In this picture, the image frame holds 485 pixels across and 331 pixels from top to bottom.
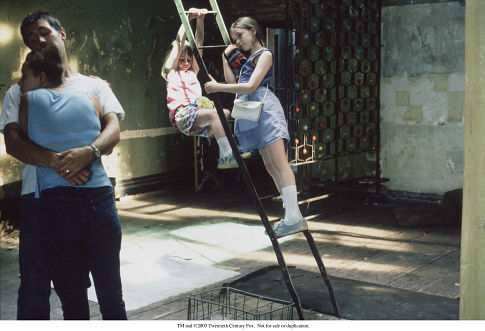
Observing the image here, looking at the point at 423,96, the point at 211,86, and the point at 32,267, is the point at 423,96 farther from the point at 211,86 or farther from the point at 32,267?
the point at 32,267

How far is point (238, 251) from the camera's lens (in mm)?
5855

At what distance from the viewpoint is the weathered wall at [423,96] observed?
7258mm

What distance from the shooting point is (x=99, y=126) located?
9.23ft

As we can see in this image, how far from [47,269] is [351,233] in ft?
13.3

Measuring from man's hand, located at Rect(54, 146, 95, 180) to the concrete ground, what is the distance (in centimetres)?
181

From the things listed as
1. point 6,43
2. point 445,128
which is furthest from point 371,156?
point 6,43

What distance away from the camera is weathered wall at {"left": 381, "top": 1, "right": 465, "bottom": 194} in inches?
286

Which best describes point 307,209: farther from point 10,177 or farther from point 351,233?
point 10,177

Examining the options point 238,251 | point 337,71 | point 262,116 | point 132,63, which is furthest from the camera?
point 132,63

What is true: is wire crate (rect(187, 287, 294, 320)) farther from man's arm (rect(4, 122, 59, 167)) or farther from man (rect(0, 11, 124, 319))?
man's arm (rect(4, 122, 59, 167))

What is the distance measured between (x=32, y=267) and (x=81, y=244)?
9.7 inches

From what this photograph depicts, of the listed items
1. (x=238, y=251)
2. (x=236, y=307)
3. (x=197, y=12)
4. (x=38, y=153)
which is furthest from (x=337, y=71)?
(x=38, y=153)

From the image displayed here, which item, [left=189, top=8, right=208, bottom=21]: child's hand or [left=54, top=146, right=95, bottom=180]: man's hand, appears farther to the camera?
[left=189, top=8, right=208, bottom=21]: child's hand

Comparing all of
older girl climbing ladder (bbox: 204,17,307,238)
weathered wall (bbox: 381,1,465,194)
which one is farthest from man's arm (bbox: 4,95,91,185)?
weathered wall (bbox: 381,1,465,194)
